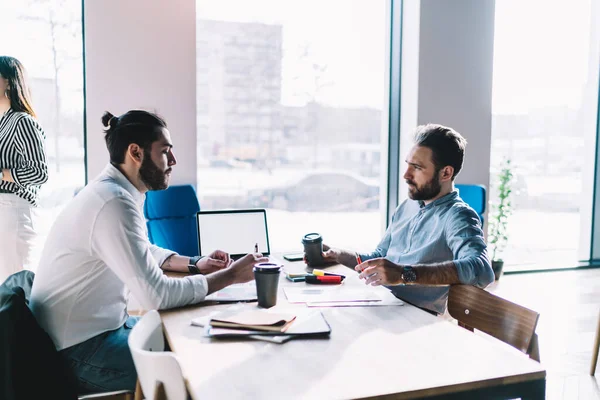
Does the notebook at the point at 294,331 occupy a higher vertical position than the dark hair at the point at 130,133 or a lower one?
lower

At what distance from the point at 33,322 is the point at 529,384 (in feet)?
4.27

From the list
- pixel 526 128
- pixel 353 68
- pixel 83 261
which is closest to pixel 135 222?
pixel 83 261

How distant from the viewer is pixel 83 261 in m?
1.71

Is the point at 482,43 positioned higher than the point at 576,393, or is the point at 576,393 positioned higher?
the point at 482,43

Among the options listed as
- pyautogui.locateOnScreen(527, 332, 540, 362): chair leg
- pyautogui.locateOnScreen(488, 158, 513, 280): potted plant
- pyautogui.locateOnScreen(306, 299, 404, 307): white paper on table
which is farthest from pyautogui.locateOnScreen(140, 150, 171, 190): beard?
pyautogui.locateOnScreen(488, 158, 513, 280): potted plant

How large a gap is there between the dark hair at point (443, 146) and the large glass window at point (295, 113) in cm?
245

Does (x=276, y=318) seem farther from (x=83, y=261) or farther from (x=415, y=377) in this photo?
(x=83, y=261)

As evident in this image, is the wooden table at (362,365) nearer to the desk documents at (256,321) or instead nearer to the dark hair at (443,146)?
the desk documents at (256,321)

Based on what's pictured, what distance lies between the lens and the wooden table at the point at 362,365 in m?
1.14

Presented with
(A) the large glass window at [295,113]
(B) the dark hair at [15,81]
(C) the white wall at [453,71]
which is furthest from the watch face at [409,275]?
(C) the white wall at [453,71]

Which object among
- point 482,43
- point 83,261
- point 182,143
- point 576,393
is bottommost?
point 576,393

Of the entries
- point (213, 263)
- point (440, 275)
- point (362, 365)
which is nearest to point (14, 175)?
point (213, 263)

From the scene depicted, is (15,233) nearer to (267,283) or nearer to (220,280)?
(220,280)

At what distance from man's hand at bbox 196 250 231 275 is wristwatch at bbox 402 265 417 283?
2.30 ft
